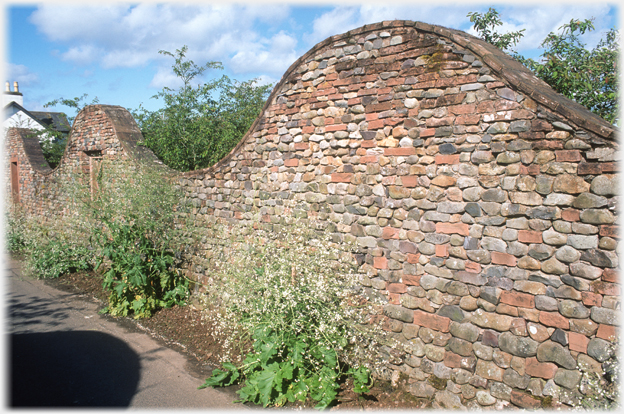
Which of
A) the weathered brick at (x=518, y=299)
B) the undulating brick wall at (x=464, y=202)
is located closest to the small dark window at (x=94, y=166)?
the undulating brick wall at (x=464, y=202)

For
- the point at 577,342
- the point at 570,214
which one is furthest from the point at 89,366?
the point at 570,214

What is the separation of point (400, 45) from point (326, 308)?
9.62ft

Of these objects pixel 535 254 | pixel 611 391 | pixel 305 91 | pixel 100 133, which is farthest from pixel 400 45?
pixel 100 133

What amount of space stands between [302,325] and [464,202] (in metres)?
2.05

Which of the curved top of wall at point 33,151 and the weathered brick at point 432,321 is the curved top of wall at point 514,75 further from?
the curved top of wall at point 33,151

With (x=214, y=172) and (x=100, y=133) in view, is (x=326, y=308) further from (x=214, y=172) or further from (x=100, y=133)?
(x=100, y=133)

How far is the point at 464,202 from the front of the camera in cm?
365

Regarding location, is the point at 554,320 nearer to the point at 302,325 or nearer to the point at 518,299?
the point at 518,299

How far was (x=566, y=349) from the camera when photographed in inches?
122

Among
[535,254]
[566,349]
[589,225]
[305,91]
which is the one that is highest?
[305,91]

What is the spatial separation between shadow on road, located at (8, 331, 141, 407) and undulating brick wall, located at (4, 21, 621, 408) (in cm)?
295

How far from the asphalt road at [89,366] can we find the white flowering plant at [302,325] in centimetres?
45

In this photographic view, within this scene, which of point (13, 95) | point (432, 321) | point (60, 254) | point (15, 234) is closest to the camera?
point (432, 321)

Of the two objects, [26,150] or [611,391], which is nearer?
[611,391]
